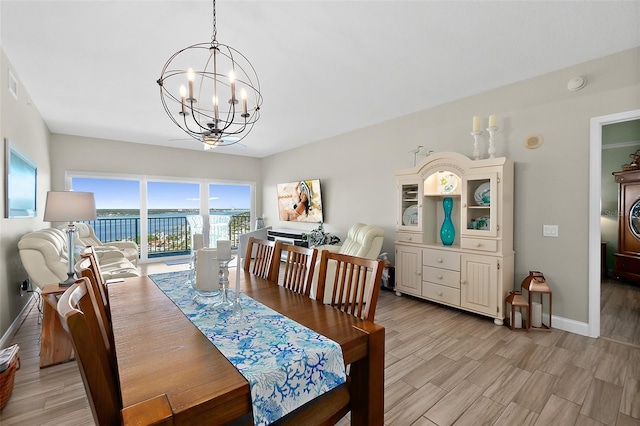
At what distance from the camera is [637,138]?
184 inches

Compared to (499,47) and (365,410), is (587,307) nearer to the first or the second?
(499,47)

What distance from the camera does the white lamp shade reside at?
291 cm

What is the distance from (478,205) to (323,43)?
8.05 feet

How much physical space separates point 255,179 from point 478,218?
18.6 feet

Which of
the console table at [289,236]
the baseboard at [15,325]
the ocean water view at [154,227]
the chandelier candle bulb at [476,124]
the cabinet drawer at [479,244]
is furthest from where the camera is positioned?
the ocean water view at [154,227]

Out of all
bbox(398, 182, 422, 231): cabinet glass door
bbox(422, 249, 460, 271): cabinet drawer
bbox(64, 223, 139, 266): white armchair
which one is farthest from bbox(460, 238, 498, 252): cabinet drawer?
bbox(64, 223, 139, 266): white armchair

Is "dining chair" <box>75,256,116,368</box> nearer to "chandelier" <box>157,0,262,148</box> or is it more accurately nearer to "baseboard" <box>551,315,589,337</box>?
"chandelier" <box>157,0,262,148</box>

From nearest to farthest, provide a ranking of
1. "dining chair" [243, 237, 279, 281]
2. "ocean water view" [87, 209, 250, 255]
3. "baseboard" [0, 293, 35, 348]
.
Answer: "dining chair" [243, 237, 279, 281] → "baseboard" [0, 293, 35, 348] → "ocean water view" [87, 209, 250, 255]

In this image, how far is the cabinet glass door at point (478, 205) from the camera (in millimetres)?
3225

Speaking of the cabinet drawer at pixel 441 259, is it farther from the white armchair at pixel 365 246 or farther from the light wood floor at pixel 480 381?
the light wood floor at pixel 480 381

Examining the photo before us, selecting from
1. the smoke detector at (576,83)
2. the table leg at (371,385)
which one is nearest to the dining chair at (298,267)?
the table leg at (371,385)

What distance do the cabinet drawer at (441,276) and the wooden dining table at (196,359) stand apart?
2.43m

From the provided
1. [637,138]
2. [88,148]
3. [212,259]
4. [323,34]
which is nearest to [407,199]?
[323,34]

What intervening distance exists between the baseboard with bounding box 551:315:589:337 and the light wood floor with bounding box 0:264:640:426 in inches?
3.3
